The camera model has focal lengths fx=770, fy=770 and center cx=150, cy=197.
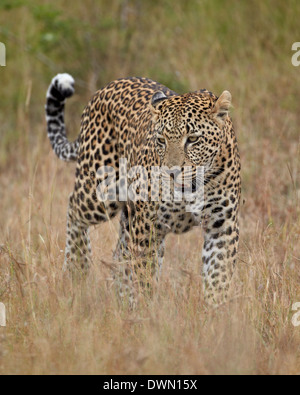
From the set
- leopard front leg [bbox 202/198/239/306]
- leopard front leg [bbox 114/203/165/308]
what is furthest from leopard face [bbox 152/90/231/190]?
leopard front leg [bbox 114/203/165/308]

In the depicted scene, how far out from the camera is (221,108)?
205 inches

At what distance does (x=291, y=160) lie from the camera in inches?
328

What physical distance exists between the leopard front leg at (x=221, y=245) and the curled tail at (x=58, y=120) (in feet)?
6.18

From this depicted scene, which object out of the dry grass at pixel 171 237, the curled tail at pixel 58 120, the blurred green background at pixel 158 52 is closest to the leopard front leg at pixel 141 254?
the dry grass at pixel 171 237

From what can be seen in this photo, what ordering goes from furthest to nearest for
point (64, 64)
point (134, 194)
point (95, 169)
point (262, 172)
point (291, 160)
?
point (64, 64) → point (291, 160) → point (262, 172) → point (95, 169) → point (134, 194)

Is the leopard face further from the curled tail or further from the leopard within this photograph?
the curled tail

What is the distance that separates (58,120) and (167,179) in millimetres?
2144

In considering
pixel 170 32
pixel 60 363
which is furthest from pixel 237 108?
pixel 60 363

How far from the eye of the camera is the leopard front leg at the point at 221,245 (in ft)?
17.3

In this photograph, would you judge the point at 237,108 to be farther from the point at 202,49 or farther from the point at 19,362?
the point at 19,362

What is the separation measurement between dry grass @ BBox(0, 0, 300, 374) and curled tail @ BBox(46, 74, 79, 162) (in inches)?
9.9

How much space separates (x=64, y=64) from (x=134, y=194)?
21.8 feet

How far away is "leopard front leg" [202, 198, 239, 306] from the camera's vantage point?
5273 mm

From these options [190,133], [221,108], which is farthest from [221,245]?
[221,108]
